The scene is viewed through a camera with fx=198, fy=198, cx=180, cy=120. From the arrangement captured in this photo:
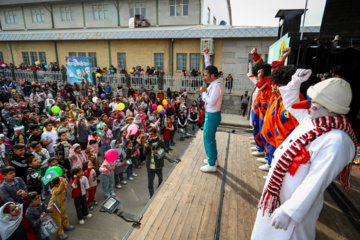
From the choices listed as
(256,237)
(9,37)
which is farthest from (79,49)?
(256,237)

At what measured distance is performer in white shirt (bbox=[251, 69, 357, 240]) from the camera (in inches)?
51.8

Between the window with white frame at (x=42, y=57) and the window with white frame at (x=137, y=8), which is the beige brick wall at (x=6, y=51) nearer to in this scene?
the window with white frame at (x=42, y=57)

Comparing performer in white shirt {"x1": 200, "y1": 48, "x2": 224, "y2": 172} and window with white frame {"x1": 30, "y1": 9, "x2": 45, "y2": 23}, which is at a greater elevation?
window with white frame {"x1": 30, "y1": 9, "x2": 45, "y2": 23}

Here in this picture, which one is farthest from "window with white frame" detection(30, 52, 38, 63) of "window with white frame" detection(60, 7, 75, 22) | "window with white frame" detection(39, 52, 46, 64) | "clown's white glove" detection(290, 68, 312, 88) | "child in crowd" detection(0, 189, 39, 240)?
"clown's white glove" detection(290, 68, 312, 88)

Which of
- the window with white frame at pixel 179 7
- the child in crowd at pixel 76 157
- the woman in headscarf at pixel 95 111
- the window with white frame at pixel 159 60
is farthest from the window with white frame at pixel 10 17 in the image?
the child in crowd at pixel 76 157

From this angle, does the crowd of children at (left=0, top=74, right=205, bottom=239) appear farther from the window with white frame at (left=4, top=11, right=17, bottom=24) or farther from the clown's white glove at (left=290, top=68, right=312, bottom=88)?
the window with white frame at (left=4, top=11, right=17, bottom=24)

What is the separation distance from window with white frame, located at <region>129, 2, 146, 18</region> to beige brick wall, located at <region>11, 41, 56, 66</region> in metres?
7.70

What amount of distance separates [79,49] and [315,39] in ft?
59.2

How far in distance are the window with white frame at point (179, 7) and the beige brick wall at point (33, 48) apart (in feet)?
36.1

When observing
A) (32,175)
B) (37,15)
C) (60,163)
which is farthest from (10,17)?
(32,175)

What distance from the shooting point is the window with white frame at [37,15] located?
62.6ft

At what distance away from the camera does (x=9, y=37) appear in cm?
1762

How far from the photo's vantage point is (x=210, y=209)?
2.59m

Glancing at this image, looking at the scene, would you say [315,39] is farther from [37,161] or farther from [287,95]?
[37,161]
